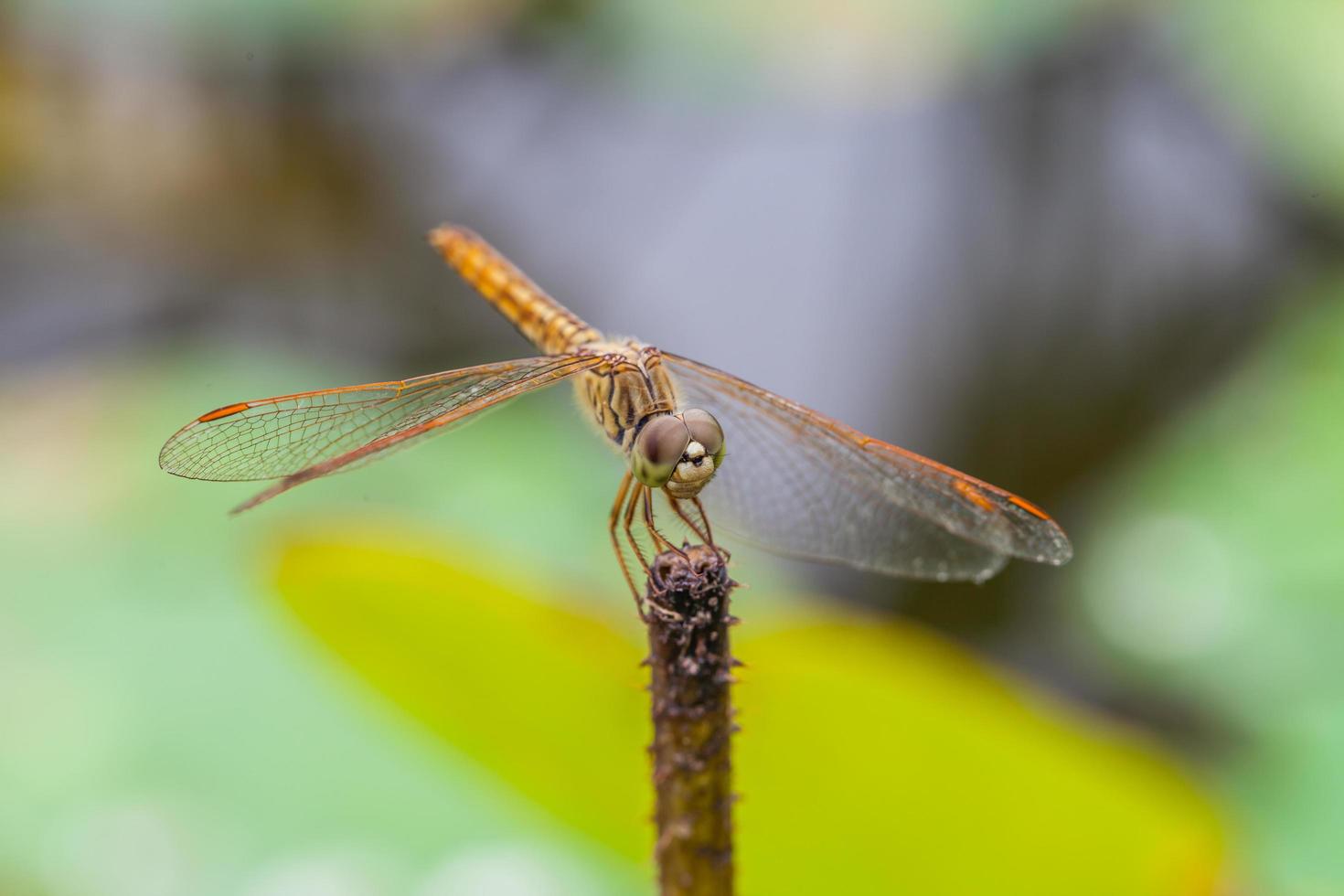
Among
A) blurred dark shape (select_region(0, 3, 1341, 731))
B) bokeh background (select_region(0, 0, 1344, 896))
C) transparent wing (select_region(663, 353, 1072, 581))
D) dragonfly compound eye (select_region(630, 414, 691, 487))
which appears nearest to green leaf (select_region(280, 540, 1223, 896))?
bokeh background (select_region(0, 0, 1344, 896))

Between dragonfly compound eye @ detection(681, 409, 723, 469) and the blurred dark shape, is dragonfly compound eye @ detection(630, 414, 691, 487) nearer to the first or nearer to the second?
dragonfly compound eye @ detection(681, 409, 723, 469)

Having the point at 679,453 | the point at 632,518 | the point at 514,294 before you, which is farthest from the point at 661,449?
the point at 514,294

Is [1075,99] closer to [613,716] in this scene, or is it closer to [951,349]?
[951,349]

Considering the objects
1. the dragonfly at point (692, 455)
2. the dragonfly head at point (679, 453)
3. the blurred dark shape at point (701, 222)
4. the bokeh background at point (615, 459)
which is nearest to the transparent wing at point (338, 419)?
the dragonfly at point (692, 455)

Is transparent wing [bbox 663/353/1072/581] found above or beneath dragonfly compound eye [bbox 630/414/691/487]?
above

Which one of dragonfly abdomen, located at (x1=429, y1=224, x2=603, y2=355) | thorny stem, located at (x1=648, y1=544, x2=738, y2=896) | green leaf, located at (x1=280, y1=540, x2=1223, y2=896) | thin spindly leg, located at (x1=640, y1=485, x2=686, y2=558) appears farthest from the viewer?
dragonfly abdomen, located at (x1=429, y1=224, x2=603, y2=355)

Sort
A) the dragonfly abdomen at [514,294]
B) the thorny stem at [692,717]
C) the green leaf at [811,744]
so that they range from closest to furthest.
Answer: the thorny stem at [692,717], the green leaf at [811,744], the dragonfly abdomen at [514,294]

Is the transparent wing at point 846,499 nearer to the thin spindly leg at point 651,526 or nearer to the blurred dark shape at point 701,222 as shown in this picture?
the thin spindly leg at point 651,526
